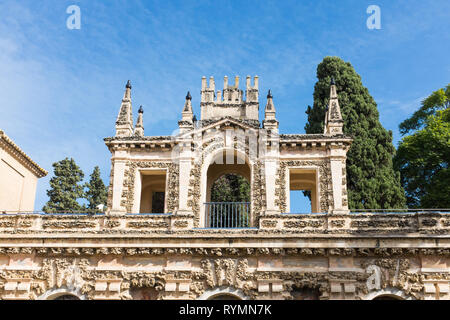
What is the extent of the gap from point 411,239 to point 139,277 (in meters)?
11.6

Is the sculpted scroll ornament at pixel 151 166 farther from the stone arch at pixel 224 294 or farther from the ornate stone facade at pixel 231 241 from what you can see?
the stone arch at pixel 224 294

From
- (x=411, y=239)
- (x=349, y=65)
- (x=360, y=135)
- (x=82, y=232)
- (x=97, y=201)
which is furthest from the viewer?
(x=97, y=201)

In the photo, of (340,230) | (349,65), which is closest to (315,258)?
(340,230)

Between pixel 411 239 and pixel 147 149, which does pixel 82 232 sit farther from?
pixel 411 239

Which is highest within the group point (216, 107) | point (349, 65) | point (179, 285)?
point (349, 65)

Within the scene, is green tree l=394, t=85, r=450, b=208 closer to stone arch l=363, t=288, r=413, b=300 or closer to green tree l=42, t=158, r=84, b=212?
stone arch l=363, t=288, r=413, b=300

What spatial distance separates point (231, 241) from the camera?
68.5ft

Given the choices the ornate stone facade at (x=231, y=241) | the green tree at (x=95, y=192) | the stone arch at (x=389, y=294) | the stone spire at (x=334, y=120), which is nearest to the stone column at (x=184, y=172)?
the ornate stone facade at (x=231, y=241)

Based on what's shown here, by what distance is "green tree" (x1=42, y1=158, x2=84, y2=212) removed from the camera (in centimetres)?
4756

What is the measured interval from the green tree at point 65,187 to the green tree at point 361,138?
24.9m

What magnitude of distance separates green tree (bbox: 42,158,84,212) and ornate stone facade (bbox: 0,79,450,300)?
2570 centimetres

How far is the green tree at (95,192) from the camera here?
50188 millimetres

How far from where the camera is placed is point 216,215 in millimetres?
23531

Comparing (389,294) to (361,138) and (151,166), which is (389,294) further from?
(361,138)
